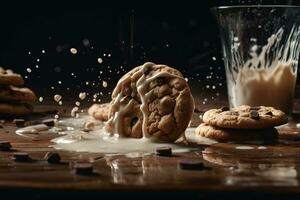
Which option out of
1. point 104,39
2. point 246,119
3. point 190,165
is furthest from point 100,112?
point 104,39

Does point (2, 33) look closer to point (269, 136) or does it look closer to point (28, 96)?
point (28, 96)

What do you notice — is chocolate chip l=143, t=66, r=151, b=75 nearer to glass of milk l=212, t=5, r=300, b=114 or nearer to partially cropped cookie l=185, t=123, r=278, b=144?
partially cropped cookie l=185, t=123, r=278, b=144

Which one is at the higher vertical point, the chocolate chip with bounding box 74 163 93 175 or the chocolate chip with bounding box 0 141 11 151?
the chocolate chip with bounding box 0 141 11 151

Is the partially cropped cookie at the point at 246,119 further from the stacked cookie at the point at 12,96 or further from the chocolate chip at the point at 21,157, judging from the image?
the stacked cookie at the point at 12,96

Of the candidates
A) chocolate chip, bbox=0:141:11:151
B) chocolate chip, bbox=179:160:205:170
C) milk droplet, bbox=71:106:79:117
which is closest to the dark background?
milk droplet, bbox=71:106:79:117

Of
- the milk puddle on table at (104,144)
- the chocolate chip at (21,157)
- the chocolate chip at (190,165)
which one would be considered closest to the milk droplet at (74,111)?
the milk puddle on table at (104,144)

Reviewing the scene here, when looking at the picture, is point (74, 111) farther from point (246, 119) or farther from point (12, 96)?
point (246, 119)
